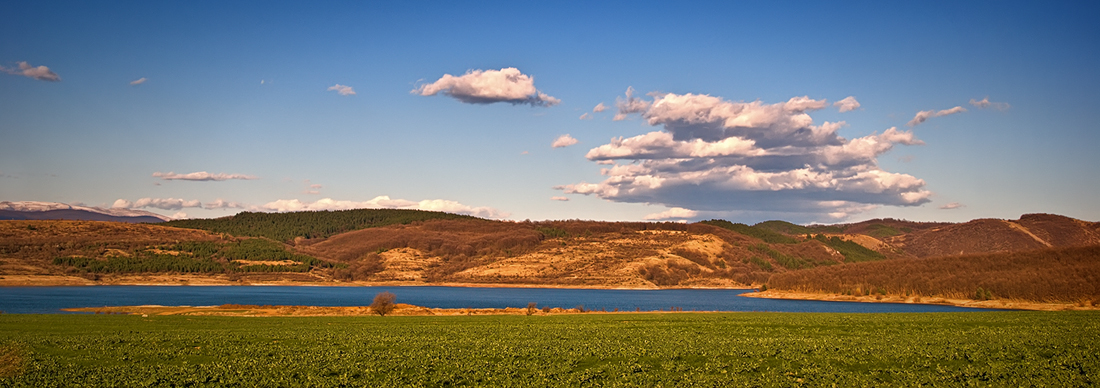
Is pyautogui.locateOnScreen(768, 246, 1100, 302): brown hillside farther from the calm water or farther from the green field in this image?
the green field

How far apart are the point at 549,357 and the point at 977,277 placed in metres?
123

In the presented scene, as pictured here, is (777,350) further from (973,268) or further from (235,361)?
(973,268)

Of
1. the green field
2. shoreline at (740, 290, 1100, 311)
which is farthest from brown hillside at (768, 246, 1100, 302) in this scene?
the green field

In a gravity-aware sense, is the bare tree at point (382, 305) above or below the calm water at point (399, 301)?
above

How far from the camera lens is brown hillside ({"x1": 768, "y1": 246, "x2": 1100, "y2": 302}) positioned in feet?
347

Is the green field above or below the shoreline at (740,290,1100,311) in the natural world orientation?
above

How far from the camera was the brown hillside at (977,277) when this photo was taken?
106 m

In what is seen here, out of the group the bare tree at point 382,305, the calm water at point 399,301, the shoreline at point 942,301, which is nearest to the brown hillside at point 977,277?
the shoreline at point 942,301

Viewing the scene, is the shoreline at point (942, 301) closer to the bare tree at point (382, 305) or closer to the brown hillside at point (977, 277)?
the brown hillside at point (977, 277)

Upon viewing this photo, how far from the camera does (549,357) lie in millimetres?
29078

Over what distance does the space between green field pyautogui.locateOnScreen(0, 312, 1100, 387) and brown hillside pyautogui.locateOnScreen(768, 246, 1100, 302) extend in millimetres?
78896

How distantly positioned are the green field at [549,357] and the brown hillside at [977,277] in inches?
3106

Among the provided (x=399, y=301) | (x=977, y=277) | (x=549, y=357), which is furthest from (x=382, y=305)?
Answer: (x=977, y=277)

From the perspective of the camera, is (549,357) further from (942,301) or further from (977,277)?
(977,277)
